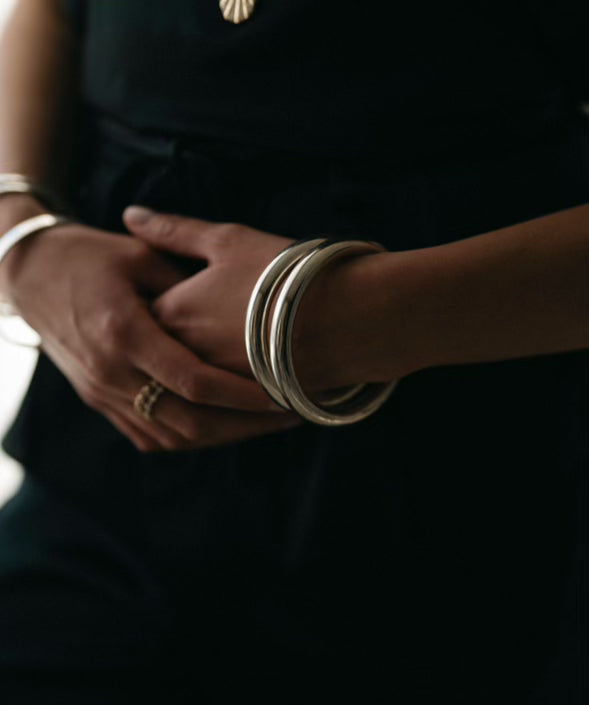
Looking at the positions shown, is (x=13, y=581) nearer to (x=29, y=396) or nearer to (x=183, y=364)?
(x=29, y=396)

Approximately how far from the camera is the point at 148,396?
0.67 metres

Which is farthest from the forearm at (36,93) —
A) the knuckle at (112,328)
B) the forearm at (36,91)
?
the knuckle at (112,328)

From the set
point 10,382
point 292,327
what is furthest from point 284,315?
point 10,382

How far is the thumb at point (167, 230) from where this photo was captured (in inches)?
26.9

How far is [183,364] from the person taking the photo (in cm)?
64

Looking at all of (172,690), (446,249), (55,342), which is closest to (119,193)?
(55,342)

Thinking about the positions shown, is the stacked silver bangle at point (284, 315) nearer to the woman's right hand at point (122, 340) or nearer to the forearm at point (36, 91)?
the woman's right hand at point (122, 340)

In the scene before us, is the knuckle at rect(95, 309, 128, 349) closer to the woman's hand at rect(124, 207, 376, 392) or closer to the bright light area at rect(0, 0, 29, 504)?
the woman's hand at rect(124, 207, 376, 392)

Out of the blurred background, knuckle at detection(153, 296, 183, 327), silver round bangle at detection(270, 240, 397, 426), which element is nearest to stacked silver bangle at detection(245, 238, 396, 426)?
silver round bangle at detection(270, 240, 397, 426)

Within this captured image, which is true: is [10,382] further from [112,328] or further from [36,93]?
[112,328]

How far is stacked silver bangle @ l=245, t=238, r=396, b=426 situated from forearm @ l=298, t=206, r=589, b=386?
0.02 m

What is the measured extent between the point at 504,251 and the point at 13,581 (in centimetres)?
59

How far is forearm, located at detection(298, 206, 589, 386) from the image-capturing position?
56cm

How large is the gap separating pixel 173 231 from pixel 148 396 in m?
0.15
